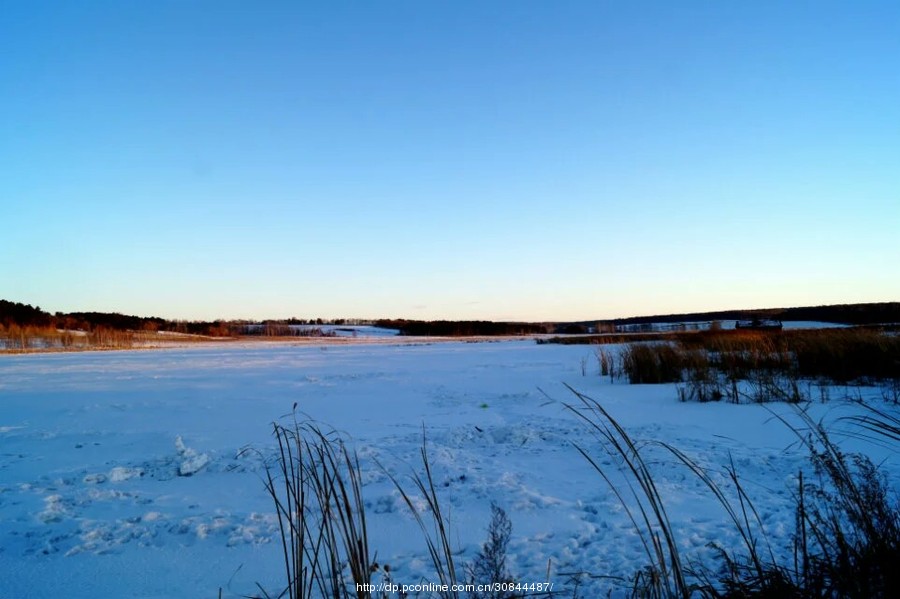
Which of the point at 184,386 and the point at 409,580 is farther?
the point at 184,386

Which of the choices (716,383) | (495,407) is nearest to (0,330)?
(495,407)

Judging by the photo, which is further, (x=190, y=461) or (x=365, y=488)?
(x=190, y=461)

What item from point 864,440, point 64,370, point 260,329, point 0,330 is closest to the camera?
point 864,440

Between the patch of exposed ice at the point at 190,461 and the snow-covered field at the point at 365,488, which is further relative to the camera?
the patch of exposed ice at the point at 190,461

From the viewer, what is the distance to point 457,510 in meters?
3.79

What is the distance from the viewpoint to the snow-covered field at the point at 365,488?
9.70ft

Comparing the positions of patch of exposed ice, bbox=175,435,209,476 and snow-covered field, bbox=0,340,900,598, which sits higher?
patch of exposed ice, bbox=175,435,209,476

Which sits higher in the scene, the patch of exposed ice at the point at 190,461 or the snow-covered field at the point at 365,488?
the patch of exposed ice at the point at 190,461

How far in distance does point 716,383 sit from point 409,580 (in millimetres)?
7422

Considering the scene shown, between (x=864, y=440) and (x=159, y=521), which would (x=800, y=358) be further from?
(x=159, y=521)

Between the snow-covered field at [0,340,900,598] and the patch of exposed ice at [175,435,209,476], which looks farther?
the patch of exposed ice at [175,435,209,476]

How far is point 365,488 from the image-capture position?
14.1 feet

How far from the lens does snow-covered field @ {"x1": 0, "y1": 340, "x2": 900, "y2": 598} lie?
2955mm

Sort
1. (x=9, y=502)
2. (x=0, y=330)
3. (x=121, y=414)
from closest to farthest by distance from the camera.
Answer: (x=9, y=502)
(x=121, y=414)
(x=0, y=330)
